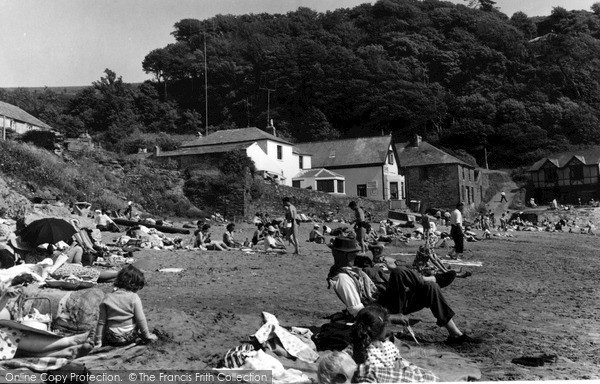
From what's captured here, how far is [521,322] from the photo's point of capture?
7270 millimetres

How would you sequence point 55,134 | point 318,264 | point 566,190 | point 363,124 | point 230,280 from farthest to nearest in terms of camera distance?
1. point 363,124
2. point 566,190
3. point 55,134
4. point 318,264
5. point 230,280

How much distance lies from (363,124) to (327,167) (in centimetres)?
1740

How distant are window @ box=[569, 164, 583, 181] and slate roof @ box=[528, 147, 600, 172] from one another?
0.60 meters

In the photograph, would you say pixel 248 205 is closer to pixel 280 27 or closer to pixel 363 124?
pixel 280 27

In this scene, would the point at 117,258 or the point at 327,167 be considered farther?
the point at 327,167

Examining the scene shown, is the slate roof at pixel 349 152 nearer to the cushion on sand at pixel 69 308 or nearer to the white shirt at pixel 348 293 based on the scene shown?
the white shirt at pixel 348 293

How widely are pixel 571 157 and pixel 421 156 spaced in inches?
489

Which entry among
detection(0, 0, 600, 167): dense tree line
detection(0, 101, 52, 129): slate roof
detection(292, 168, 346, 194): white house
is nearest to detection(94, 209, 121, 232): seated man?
detection(0, 0, 600, 167): dense tree line

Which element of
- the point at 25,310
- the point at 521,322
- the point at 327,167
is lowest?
the point at 521,322

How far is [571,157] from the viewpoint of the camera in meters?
47.0

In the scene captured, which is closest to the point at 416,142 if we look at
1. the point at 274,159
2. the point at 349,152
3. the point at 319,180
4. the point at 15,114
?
the point at 349,152

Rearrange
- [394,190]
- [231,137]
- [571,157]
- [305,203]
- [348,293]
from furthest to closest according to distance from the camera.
Answer: [571,157], [394,190], [231,137], [305,203], [348,293]

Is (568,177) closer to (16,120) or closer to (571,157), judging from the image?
(571,157)

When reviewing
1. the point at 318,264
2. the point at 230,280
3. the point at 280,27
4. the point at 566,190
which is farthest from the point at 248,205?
the point at 566,190
